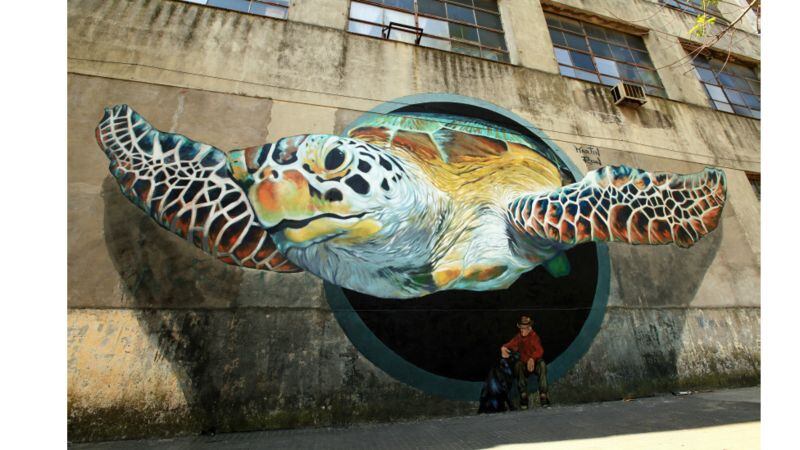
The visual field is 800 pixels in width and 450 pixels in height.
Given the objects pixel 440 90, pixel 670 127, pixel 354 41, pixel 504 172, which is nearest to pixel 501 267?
pixel 504 172

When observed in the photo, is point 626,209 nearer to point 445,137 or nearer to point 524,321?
point 524,321

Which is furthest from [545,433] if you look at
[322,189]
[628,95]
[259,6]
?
[259,6]

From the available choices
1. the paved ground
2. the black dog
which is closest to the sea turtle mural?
the black dog

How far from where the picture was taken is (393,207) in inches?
195

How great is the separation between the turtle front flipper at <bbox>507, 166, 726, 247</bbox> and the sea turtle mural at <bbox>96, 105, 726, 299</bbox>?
35 millimetres

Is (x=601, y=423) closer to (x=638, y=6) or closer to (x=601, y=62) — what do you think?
(x=601, y=62)

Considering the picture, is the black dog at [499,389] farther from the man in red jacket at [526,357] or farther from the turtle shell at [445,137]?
the turtle shell at [445,137]

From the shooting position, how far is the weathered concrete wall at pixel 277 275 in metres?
3.93

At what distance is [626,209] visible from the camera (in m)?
6.29

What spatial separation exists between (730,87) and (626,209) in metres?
6.98

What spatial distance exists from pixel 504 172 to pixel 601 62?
17.1ft

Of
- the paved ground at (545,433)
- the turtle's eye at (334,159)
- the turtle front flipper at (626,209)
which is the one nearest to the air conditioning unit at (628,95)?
the turtle front flipper at (626,209)

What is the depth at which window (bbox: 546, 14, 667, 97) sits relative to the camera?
26.8 ft

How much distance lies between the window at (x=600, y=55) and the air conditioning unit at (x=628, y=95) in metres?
0.81
